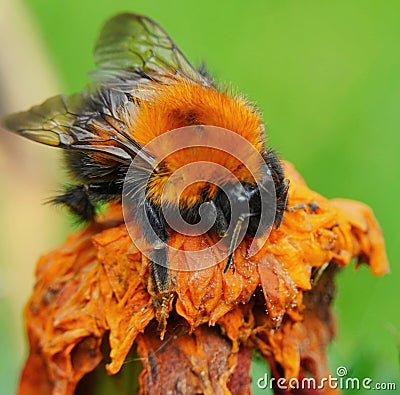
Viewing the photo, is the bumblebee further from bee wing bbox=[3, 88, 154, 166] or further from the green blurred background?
the green blurred background

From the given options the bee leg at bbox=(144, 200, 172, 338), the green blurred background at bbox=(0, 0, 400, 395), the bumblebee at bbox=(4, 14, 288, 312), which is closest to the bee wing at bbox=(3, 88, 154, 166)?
the bumblebee at bbox=(4, 14, 288, 312)

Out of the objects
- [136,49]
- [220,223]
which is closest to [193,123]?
[220,223]

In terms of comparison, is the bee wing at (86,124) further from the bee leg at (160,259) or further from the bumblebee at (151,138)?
the bee leg at (160,259)

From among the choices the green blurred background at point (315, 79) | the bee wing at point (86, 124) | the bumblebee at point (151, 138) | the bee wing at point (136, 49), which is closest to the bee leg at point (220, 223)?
the bumblebee at point (151, 138)

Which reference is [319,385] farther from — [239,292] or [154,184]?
[154,184]

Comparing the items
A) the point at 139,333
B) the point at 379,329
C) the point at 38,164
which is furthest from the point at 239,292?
the point at 38,164

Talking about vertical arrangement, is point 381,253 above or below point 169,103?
below

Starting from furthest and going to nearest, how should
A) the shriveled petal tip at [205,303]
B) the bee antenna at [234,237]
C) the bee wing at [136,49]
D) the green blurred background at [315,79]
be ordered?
the green blurred background at [315,79]
the bee wing at [136,49]
the shriveled petal tip at [205,303]
the bee antenna at [234,237]

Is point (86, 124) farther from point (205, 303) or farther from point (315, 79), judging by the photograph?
point (315, 79)
